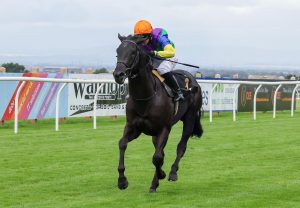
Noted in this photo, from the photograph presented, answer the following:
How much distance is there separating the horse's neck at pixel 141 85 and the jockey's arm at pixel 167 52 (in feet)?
1.00

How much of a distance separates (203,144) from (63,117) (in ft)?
15.4

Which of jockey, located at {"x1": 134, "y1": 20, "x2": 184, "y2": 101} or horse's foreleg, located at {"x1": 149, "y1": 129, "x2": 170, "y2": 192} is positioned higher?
jockey, located at {"x1": 134, "y1": 20, "x2": 184, "y2": 101}

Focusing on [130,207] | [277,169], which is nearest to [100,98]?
[277,169]

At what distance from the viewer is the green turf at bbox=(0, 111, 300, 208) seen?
20.1ft

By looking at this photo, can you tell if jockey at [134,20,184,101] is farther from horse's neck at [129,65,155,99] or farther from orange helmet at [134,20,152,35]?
horse's neck at [129,65,155,99]

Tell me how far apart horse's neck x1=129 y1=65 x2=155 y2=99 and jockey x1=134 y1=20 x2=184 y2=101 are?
1.06ft

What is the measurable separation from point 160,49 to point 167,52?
19 centimetres

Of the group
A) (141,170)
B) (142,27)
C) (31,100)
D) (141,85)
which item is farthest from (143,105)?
(31,100)

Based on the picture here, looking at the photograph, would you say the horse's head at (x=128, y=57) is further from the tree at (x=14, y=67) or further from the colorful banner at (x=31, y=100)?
the tree at (x=14, y=67)

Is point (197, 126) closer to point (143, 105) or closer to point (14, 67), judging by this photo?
point (143, 105)

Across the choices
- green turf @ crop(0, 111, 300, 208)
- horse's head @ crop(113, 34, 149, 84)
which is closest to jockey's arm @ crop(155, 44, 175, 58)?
horse's head @ crop(113, 34, 149, 84)

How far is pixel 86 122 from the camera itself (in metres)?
15.5

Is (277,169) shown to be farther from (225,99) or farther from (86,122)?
(225,99)

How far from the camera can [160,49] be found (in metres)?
7.00
